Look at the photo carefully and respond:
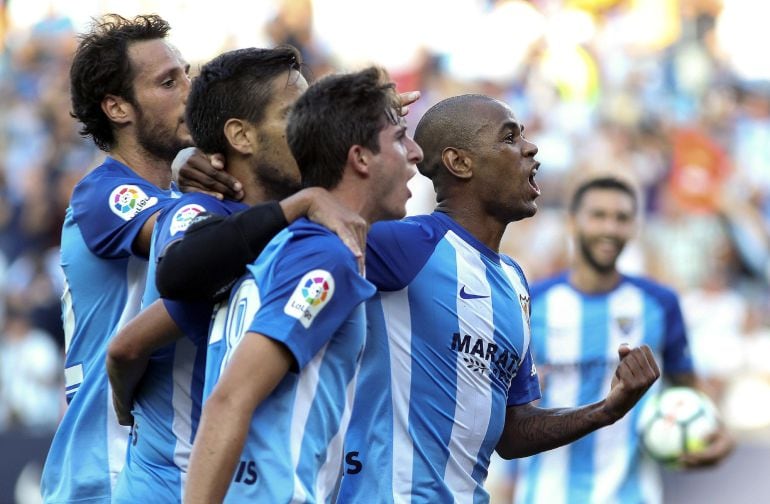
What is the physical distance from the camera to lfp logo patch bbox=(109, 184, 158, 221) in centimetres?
468

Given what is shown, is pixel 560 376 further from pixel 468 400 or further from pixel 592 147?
pixel 592 147

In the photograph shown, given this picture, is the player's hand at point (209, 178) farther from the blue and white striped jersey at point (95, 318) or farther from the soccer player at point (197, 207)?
the blue and white striped jersey at point (95, 318)

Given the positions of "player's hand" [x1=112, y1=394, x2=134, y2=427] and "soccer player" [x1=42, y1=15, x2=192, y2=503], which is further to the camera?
"soccer player" [x1=42, y1=15, x2=192, y2=503]

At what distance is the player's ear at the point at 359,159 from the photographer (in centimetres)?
390

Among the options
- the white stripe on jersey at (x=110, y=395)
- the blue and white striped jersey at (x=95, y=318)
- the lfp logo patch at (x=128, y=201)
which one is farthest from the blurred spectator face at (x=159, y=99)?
the white stripe on jersey at (x=110, y=395)

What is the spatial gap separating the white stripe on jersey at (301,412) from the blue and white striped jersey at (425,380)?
893 millimetres

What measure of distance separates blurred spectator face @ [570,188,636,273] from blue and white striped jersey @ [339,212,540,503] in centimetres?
330

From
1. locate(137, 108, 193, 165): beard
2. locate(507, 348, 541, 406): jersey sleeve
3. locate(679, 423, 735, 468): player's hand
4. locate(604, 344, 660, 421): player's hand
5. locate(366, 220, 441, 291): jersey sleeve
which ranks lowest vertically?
locate(679, 423, 735, 468): player's hand

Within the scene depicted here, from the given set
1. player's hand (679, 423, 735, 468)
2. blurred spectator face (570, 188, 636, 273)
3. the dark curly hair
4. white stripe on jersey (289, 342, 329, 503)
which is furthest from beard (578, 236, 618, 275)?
white stripe on jersey (289, 342, 329, 503)

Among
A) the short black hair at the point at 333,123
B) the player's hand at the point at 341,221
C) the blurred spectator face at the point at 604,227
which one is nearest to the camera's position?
the player's hand at the point at 341,221

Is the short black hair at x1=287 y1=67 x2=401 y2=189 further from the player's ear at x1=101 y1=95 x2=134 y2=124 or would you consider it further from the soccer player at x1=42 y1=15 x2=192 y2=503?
the player's ear at x1=101 y1=95 x2=134 y2=124

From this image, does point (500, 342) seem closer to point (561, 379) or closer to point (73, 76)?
point (73, 76)

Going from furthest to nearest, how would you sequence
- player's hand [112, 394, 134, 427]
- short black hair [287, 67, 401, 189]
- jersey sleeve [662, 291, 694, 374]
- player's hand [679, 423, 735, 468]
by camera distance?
jersey sleeve [662, 291, 694, 374]
player's hand [679, 423, 735, 468]
player's hand [112, 394, 134, 427]
short black hair [287, 67, 401, 189]

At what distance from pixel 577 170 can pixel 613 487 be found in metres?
6.54
